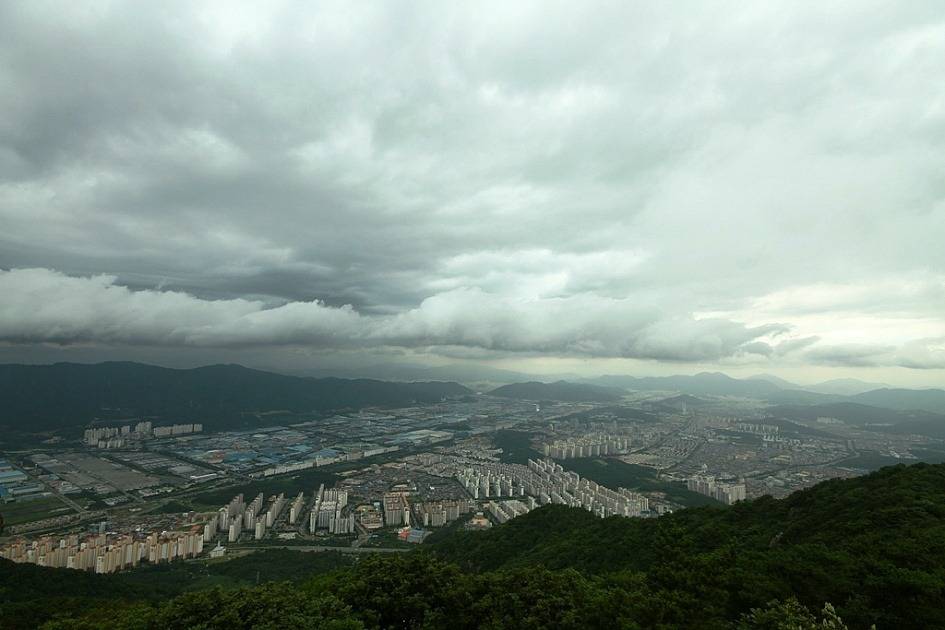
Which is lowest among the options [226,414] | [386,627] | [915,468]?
[226,414]

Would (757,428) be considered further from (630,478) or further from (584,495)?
(584,495)

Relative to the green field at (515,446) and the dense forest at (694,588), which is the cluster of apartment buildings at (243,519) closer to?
the dense forest at (694,588)

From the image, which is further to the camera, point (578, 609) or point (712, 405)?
point (712, 405)

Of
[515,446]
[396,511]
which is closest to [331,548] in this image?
[396,511]

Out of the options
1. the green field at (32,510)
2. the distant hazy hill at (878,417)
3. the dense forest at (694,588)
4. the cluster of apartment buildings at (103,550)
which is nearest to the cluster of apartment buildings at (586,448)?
the cluster of apartment buildings at (103,550)

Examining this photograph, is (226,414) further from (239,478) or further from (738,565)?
(738,565)

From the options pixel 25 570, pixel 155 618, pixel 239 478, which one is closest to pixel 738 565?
pixel 155 618
